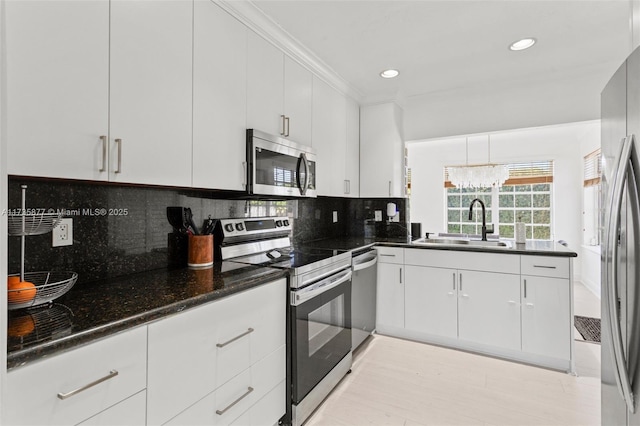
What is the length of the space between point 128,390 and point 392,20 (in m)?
2.29

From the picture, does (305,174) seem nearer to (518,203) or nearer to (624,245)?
(624,245)

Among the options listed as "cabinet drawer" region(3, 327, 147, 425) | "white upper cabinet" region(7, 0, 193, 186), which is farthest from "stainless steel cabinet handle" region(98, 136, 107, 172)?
"cabinet drawer" region(3, 327, 147, 425)

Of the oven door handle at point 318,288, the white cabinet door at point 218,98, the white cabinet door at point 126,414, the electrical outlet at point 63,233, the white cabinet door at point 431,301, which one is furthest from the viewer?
the white cabinet door at point 431,301

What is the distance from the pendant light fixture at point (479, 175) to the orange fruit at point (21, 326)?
5.89 meters

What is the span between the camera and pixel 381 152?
342 centimetres

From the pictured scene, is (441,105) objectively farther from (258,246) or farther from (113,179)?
(113,179)

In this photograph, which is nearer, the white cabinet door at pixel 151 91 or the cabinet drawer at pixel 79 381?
the cabinet drawer at pixel 79 381

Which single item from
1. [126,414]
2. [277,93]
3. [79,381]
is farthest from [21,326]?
[277,93]

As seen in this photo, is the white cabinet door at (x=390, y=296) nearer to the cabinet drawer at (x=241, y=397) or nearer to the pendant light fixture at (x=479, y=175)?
the cabinet drawer at (x=241, y=397)

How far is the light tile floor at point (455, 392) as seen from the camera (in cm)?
192

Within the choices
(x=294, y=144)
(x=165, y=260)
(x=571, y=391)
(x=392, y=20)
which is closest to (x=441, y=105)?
(x=392, y=20)

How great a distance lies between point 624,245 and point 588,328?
9.93ft

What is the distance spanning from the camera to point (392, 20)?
2.04 metres

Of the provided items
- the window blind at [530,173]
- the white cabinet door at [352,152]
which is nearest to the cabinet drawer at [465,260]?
the white cabinet door at [352,152]
